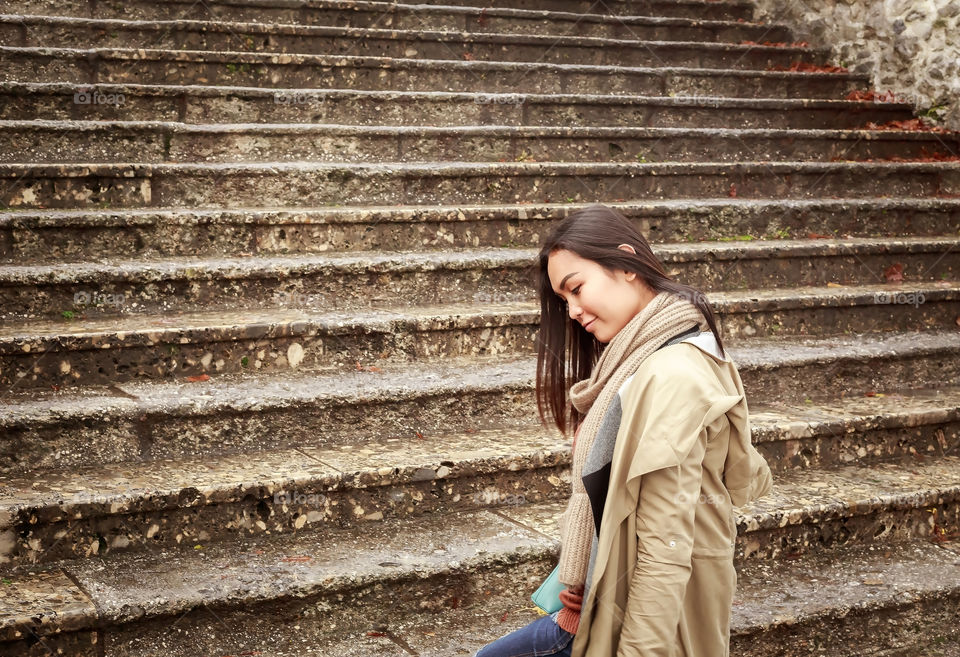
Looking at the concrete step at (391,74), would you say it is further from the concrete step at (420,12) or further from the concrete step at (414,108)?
the concrete step at (420,12)

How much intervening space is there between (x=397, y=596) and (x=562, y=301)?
115 cm

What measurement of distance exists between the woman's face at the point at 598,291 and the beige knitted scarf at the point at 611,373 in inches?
1.5

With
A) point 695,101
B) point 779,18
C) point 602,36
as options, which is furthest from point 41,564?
point 779,18

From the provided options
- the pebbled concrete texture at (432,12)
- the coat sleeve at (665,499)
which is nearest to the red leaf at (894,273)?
the pebbled concrete texture at (432,12)

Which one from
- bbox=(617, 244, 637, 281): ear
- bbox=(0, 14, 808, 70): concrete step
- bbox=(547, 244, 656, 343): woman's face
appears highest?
bbox=(0, 14, 808, 70): concrete step

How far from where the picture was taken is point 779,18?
7133 mm

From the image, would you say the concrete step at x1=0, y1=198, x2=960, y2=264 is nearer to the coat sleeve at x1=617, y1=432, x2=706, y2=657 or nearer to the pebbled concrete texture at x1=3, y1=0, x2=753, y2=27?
the pebbled concrete texture at x1=3, y1=0, x2=753, y2=27

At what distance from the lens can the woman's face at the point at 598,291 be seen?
2111 millimetres

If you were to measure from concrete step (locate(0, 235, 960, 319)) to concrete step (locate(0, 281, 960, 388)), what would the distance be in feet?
0.21

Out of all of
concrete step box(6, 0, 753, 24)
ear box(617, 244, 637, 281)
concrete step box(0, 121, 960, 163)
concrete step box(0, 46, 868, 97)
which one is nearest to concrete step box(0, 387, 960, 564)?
ear box(617, 244, 637, 281)

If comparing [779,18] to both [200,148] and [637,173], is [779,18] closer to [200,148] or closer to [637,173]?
[637,173]

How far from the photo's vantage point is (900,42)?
20.6ft

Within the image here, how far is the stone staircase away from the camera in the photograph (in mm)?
2930

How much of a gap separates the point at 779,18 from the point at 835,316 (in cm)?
328
